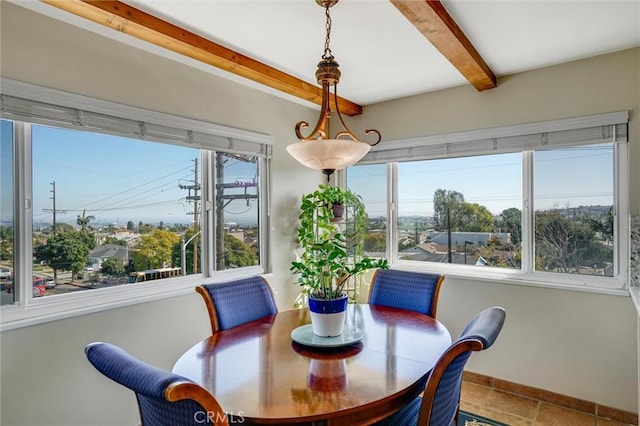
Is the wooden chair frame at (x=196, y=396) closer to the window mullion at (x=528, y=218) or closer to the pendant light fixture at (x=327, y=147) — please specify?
the pendant light fixture at (x=327, y=147)

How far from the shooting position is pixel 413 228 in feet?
11.3

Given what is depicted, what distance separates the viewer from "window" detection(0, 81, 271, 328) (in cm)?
184

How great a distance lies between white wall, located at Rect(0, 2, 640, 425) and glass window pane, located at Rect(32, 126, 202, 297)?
0.25 m

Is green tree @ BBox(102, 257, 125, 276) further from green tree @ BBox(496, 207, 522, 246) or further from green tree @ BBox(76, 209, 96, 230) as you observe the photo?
green tree @ BBox(496, 207, 522, 246)

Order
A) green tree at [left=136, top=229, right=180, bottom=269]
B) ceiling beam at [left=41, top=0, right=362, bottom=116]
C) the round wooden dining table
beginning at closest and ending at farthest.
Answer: the round wooden dining table → ceiling beam at [left=41, top=0, right=362, bottom=116] → green tree at [left=136, top=229, right=180, bottom=269]

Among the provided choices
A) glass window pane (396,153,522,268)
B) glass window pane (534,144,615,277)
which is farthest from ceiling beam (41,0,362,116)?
glass window pane (534,144,615,277)

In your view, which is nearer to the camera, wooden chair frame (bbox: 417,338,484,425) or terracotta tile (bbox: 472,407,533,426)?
wooden chair frame (bbox: 417,338,484,425)

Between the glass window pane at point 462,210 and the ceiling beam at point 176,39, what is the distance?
4.66 feet

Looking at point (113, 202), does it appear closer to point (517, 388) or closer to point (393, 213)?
point (393, 213)

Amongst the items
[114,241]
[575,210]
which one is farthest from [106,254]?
[575,210]

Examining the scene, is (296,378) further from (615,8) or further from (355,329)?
(615,8)

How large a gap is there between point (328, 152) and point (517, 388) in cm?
245

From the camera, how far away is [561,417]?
240 cm

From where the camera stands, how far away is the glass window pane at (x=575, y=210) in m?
2.48
